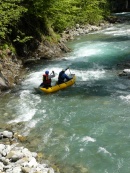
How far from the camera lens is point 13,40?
64.4ft

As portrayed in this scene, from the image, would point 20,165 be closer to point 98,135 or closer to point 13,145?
point 13,145

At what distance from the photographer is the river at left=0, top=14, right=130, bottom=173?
9008 mm

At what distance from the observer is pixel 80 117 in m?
11.8

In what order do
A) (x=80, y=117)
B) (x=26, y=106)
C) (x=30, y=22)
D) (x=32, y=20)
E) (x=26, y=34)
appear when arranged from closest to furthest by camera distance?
1. (x=80, y=117)
2. (x=26, y=106)
3. (x=26, y=34)
4. (x=30, y=22)
5. (x=32, y=20)

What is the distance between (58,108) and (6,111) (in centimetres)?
231

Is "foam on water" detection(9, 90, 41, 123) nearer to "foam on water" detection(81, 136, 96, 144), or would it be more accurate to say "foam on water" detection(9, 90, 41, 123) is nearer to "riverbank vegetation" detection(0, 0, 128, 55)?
"foam on water" detection(81, 136, 96, 144)

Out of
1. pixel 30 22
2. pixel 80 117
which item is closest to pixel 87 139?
pixel 80 117

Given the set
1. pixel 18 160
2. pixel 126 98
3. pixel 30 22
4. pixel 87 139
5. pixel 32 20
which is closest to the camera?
pixel 18 160

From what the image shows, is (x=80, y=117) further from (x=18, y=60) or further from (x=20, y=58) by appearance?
(x=20, y=58)

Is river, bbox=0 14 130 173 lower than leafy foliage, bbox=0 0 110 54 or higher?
lower

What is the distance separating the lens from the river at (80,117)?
29.6ft

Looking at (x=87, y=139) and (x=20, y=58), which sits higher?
(x=20, y=58)

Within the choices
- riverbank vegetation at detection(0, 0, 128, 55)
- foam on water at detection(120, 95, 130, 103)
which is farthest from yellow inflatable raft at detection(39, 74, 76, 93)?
riverbank vegetation at detection(0, 0, 128, 55)

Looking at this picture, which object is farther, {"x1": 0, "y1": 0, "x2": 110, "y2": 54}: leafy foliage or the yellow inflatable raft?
{"x1": 0, "y1": 0, "x2": 110, "y2": 54}: leafy foliage
